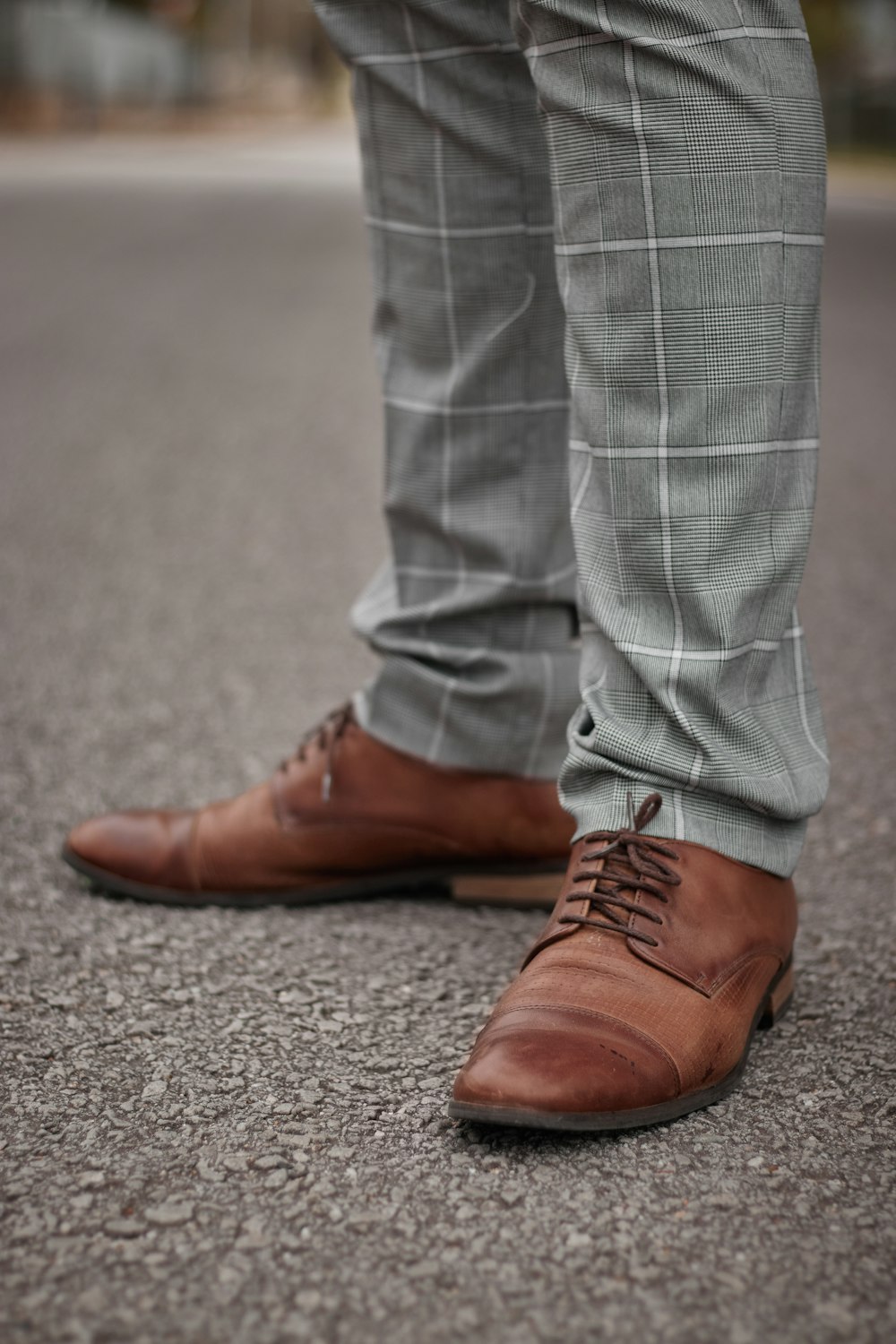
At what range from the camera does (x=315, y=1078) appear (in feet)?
A: 3.70

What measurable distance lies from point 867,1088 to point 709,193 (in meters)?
0.71

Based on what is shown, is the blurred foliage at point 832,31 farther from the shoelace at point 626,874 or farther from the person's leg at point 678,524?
the shoelace at point 626,874

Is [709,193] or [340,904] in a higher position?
[709,193]

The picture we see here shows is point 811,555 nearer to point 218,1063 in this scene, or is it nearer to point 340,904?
point 340,904

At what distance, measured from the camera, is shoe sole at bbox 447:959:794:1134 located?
988mm

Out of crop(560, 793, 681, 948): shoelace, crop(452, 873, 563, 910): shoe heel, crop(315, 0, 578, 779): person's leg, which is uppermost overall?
crop(315, 0, 578, 779): person's leg

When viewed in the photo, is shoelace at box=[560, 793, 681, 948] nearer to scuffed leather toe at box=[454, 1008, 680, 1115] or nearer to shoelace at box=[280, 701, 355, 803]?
scuffed leather toe at box=[454, 1008, 680, 1115]

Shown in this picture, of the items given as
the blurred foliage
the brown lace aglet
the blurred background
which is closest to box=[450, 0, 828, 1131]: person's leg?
the brown lace aglet

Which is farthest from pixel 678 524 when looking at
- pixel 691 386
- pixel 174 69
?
pixel 174 69

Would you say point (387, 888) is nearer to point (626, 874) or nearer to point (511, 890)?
point (511, 890)

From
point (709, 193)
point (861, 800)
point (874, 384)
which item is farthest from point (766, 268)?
point (874, 384)

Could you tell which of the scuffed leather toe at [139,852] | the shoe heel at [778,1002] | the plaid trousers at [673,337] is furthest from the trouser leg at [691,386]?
the scuffed leather toe at [139,852]

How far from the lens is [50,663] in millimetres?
2342

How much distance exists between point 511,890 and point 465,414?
503mm
